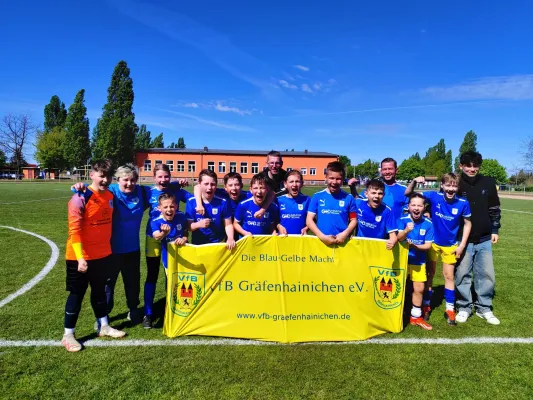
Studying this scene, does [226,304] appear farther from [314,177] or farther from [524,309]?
[314,177]

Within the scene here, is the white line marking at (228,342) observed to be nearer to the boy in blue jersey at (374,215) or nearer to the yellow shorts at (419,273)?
the yellow shorts at (419,273)

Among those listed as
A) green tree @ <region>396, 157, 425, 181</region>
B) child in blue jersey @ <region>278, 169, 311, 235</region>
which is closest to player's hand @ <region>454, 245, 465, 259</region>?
child in blue jersey @ <region>278, 169, 311, 235</region>

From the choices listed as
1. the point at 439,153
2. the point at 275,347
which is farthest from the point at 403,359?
the point at 439,153

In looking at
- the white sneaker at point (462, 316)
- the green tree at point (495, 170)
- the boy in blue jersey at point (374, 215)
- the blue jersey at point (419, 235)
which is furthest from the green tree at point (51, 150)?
the green tree at point (495, 170)

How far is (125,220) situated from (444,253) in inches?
172

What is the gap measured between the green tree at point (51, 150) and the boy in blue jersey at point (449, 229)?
70808 mm

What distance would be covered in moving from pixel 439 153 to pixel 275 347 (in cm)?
12080

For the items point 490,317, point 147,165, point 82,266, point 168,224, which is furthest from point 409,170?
point 82,266

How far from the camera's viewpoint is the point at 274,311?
4090 millimetres

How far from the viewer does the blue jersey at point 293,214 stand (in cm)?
451

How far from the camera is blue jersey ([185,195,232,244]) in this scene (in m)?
4.47

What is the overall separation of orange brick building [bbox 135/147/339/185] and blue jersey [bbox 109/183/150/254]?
218ft

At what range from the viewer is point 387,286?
429 cm

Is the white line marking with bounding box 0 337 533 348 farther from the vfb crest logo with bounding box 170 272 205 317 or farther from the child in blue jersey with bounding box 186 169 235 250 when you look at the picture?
the child in blue jersey with bounding box 186 169 235 250
